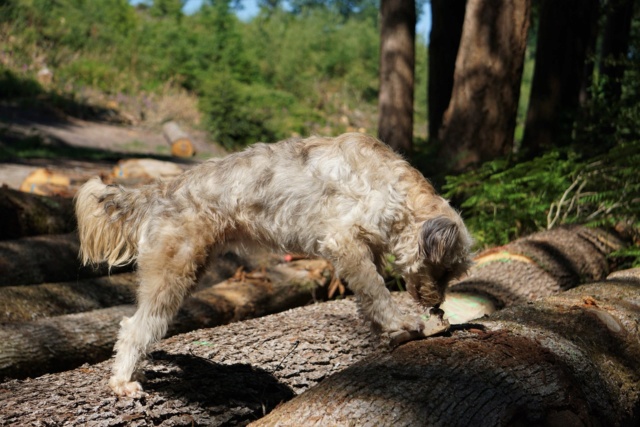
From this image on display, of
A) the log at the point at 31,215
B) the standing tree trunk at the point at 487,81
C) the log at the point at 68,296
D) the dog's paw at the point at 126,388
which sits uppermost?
the standing tree trunk at the point at 487,81

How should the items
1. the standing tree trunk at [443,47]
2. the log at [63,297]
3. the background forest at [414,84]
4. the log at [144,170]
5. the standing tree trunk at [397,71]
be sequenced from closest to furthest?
the log at [63,297], the background forest at [414,84], the standing tree trunk at [397,71], the log at [144,170], the standing tree trunk at [443,47]

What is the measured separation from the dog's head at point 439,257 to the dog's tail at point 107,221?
2.22 meters

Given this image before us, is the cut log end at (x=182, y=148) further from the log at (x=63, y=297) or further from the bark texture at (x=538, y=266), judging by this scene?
the bark texture at (x=538, y=266)

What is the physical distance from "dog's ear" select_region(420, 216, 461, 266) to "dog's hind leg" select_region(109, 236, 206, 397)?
64.9 inches

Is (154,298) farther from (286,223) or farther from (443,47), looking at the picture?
(443,47)

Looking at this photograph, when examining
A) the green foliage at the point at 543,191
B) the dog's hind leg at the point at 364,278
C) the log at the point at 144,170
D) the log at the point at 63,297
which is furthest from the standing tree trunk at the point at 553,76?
the dog's hind leg at the point at 364,278

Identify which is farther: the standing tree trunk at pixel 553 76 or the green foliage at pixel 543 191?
the standing tree trunk at pixel 553 76

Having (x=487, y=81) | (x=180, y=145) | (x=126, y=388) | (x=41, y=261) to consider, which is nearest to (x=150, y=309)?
(x=126, y=388)

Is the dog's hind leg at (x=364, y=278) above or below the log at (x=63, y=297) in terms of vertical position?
above

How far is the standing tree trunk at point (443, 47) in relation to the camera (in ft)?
53.2

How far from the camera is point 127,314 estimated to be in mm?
6473

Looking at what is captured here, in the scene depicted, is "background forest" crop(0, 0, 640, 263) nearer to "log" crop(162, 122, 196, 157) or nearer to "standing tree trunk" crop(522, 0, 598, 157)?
"standing tree trunk" crop(522, 0, 598, 157)

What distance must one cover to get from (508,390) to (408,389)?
1.99 ft

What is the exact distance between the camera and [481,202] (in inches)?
369
